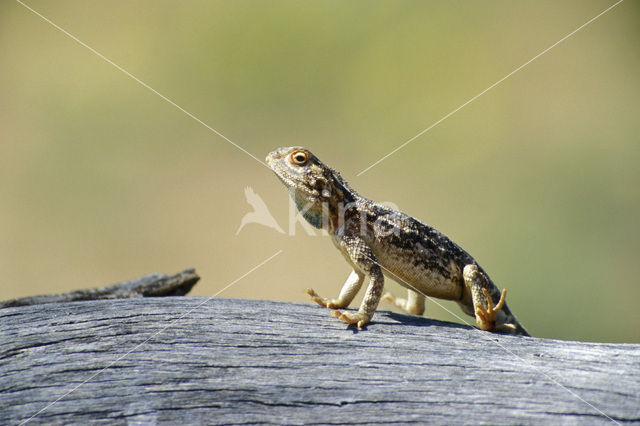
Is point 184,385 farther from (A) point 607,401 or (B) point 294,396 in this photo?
(A) point 607,401

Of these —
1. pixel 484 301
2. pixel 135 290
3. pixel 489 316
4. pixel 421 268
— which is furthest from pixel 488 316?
pixel 135 290

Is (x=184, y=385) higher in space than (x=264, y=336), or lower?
lower

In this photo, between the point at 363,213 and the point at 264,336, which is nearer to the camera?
the point at 264,336

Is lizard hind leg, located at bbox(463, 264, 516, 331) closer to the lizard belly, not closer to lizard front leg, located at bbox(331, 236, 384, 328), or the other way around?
the lizard belly

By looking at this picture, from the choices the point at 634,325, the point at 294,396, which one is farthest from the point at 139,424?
the point at 634,325

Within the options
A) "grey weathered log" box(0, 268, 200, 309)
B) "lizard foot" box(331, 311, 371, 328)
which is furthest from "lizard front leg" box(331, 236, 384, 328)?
"grey weathered log" box(0, 268, 200, 309)

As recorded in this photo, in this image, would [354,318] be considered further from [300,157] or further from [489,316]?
[300,157]

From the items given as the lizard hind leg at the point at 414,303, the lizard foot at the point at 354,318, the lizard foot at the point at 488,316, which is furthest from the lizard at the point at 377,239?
the lizard foot at the point at 354,318

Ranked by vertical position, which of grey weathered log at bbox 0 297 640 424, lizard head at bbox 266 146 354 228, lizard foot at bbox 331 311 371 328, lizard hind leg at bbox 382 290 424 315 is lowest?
grey weathered log at bbox 0 297 640 424
